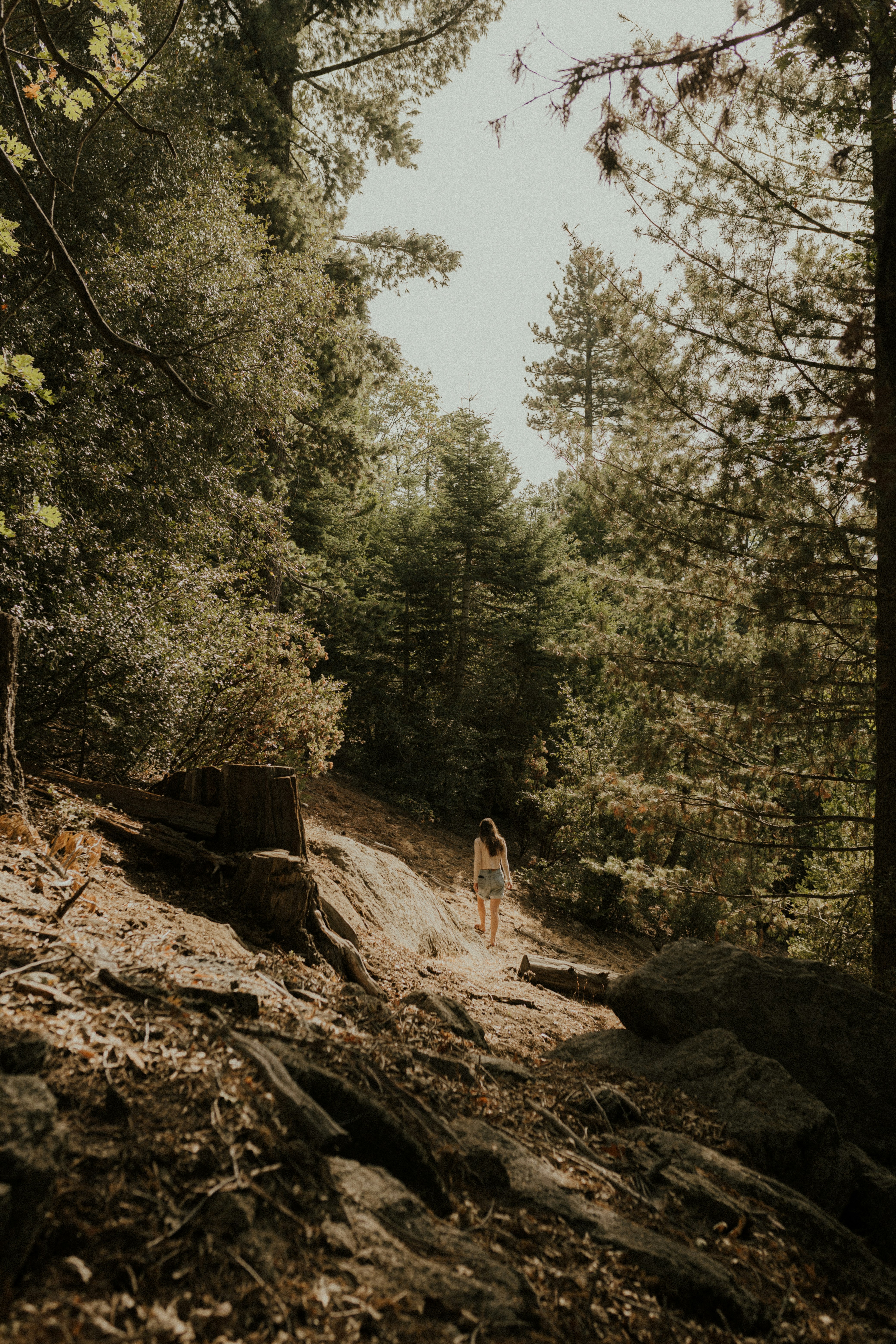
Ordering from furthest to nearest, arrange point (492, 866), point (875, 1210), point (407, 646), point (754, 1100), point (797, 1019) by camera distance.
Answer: point (407, 646)
point (492, 866)
point (797, 1019)
point (754, 1100)
point (875, 1210)

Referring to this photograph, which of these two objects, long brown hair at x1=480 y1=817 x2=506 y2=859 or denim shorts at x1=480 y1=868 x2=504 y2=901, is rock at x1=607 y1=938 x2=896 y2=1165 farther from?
denim shorts at x1=480 y1=868 x2=504 y2=901

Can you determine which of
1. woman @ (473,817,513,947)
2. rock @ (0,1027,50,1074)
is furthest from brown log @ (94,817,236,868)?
woman @ (473,817,513,947)

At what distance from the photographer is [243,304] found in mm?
9805

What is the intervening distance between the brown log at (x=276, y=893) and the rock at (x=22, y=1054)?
2755mm

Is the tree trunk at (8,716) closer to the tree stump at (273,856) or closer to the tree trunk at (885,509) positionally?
the tree stump at (273,856)

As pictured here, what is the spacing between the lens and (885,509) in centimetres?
600

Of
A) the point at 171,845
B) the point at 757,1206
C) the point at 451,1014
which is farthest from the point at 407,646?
the point at 757,1206

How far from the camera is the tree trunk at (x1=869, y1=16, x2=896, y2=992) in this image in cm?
545

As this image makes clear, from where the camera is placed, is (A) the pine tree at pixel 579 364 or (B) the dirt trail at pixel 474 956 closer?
(B) the dirt trail at pixel 474 956

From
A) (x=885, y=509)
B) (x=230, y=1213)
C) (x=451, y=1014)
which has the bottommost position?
(x=451, y=1014)

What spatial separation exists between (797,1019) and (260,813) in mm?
3847

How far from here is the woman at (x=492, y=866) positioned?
8.78m

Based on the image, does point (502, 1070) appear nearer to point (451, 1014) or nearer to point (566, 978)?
point (451, 1014)

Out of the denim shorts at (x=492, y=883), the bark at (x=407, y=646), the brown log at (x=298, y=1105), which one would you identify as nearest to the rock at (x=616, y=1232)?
the brown log at (x=298, y=1105)
